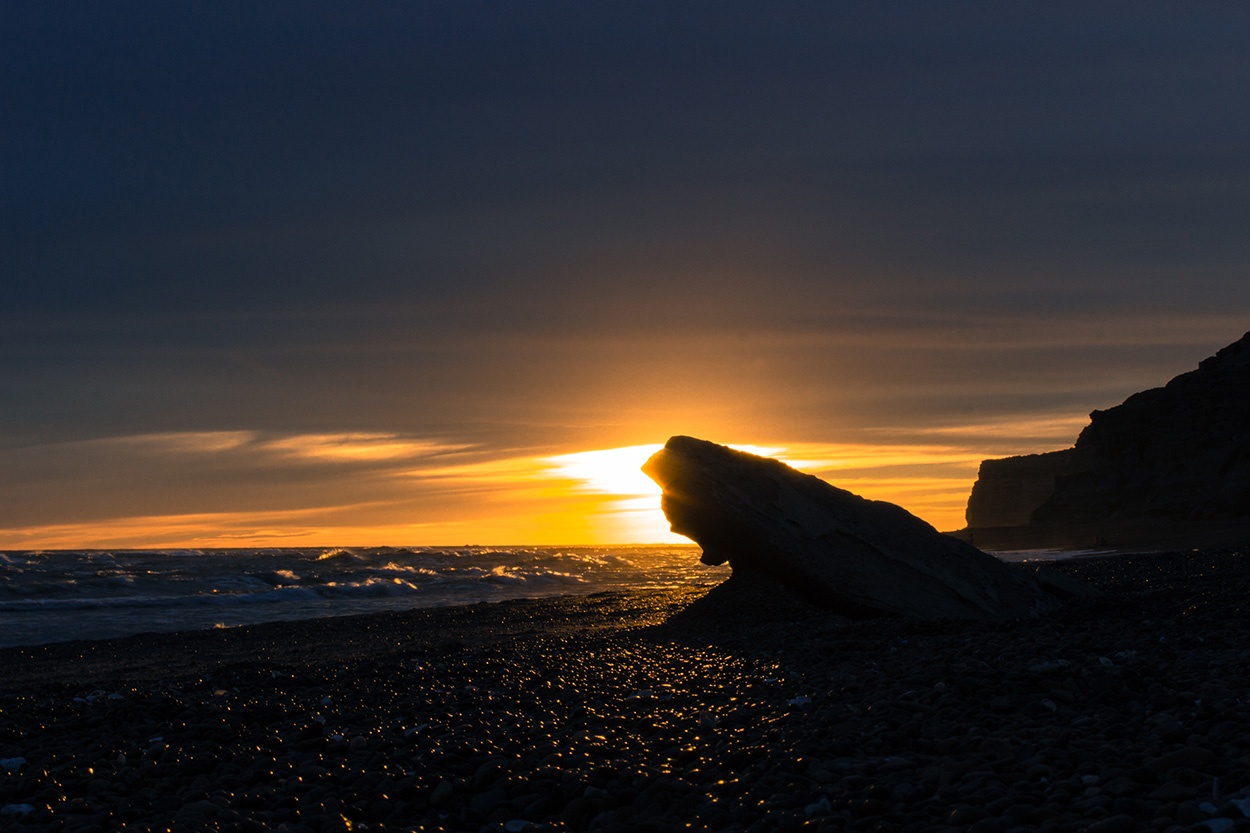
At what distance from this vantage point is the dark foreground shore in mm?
4691

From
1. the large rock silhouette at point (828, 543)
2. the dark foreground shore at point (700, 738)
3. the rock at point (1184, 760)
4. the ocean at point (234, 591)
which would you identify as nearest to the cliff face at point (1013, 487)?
the ocean at point (234, 591)

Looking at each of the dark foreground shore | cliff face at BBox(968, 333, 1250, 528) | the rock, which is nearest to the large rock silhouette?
the dark foreground shore

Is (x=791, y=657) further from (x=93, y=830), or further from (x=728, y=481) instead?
(x=93, y=830)

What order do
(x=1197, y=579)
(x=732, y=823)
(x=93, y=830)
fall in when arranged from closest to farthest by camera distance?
(x=732, y=823) < (x=93, y=830) < (x=1197, y=579)

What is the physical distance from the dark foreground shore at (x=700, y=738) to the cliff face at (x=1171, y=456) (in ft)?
175

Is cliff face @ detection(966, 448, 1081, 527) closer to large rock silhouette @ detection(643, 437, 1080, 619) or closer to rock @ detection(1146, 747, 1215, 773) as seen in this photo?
large rock silhouette @ detection(643, 437, 1080, 619)

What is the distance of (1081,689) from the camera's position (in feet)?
21.4

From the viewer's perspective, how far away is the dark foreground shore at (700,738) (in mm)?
4691

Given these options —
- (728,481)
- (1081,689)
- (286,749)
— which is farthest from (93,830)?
(728,481)

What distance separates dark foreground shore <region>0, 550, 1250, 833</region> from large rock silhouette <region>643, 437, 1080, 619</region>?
196 centimetres

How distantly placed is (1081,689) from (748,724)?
7.76 feet

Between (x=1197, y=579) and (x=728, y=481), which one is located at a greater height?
(x=728, y=481)

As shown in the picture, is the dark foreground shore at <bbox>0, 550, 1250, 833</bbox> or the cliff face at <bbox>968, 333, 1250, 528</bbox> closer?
the dark foreground shore at <bbox>0, 550, 1250, 833</bbox>

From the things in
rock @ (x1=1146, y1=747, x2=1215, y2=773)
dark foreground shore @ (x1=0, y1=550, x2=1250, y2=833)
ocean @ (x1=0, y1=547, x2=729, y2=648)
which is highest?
rock @ (x1=1146, y1=747, x2=1215, y2=773)
